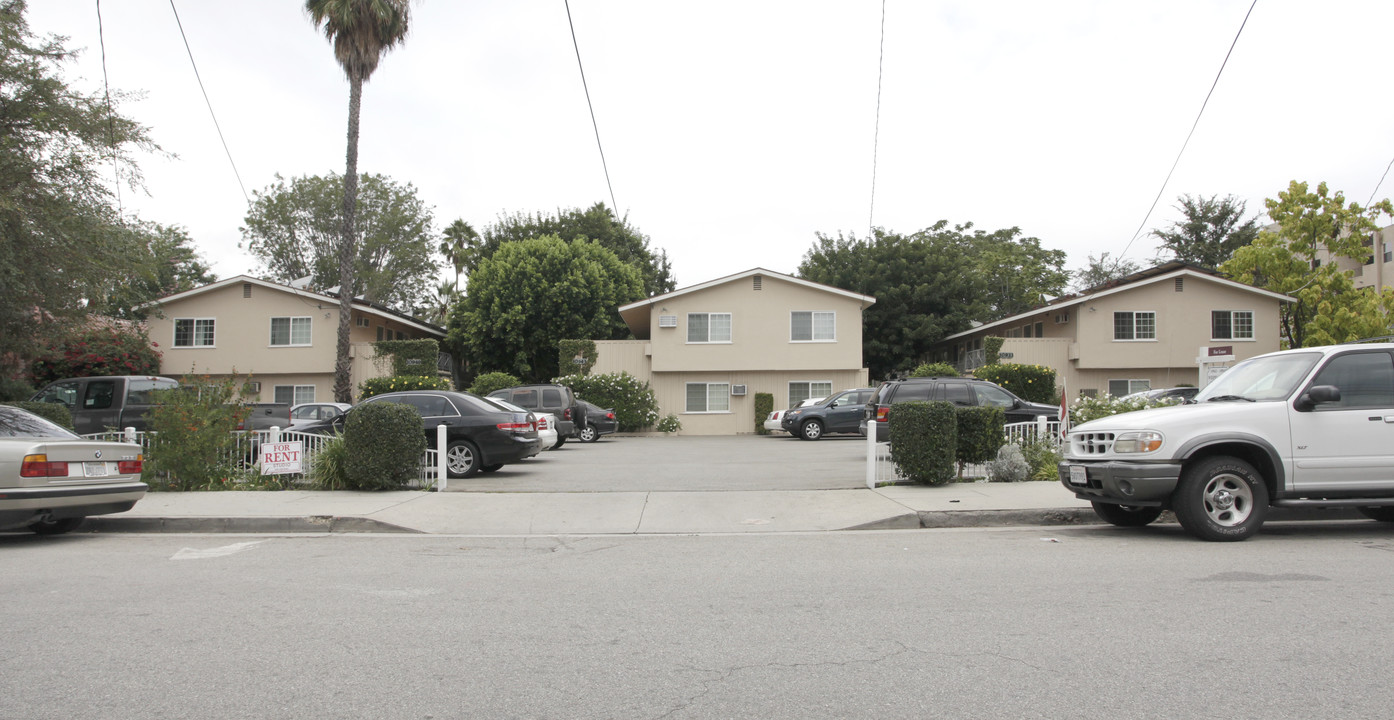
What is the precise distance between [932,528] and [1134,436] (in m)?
2.43

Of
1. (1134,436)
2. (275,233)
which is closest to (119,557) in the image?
(1134,436)

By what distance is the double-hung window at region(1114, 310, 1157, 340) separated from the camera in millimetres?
32812

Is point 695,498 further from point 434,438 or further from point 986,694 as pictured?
point 986,694

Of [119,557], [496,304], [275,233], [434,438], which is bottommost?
[119,557]

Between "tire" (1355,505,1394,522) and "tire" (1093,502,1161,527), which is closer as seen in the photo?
"tire" (1355,505,1394,522)

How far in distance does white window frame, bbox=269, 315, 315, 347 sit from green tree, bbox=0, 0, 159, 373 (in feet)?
49.4

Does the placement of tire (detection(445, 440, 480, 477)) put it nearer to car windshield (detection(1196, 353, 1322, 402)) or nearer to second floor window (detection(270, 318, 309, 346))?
car windshield (detection(1196, 353, 1322, 402))

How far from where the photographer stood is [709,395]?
3259 cm

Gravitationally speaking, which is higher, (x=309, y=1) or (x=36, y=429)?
(x=309, y=1)

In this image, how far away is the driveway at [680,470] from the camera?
43.2ft

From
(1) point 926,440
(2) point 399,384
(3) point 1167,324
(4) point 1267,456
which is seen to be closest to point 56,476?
(1) point 926,440

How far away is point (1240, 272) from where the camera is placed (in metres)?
34.7

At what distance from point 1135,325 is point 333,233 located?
1834 inches

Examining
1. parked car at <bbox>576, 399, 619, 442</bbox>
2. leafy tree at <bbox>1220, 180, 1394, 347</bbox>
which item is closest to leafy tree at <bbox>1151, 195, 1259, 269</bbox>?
leafy tree at <bbox>1220, 180, 1394, 347</bbox>
